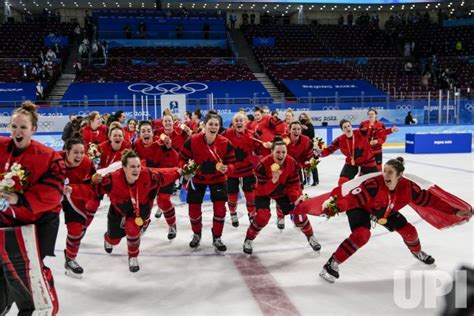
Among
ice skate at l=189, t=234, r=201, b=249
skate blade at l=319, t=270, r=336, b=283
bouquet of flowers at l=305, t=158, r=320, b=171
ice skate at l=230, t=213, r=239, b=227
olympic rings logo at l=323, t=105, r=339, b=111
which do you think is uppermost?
bouquet of flowers at l=305, t=158, r=320, b=171

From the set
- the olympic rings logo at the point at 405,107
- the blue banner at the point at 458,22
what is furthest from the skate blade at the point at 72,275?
the blue banner at the point at 458,22

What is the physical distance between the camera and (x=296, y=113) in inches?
725

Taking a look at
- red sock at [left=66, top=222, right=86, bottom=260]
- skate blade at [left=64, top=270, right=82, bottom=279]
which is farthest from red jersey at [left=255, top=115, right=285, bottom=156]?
skate blade at [left=64, top=270, right=82, bottom=279]

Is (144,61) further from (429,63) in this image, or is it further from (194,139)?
(194,139)

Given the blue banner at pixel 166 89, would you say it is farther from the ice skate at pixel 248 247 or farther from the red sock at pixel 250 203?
the ice skate at pixel 248 247

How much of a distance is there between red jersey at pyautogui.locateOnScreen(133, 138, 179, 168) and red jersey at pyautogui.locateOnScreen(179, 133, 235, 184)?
96 centimetres

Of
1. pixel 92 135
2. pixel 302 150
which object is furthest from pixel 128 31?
pixel 302 150

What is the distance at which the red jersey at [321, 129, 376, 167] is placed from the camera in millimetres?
7336

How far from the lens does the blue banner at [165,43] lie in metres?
29.5

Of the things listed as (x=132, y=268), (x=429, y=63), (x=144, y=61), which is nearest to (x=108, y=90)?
(x=144, y=61)

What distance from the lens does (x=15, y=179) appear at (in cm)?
282

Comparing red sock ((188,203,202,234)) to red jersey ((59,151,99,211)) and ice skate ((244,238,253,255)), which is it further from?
red jersey ((59,151,99,211))

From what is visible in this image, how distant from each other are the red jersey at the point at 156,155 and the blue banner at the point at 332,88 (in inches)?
701

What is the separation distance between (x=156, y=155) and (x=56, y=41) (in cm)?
2464
